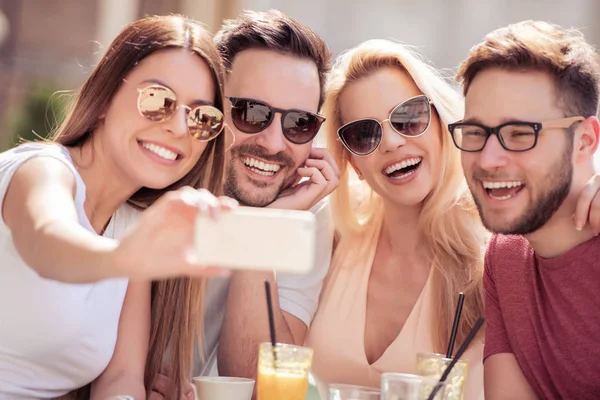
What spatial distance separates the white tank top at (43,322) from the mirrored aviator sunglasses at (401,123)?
1.28 meters

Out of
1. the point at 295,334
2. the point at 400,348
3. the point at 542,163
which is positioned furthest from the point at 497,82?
the point at 295,334

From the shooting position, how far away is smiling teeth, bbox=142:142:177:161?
2.48 metres

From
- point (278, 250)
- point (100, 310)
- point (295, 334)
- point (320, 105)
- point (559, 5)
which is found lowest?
point (295, 334)

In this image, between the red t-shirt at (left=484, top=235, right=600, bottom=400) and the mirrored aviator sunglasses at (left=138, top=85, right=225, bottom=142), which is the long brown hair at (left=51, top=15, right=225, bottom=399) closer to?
the mirrored aviator sunglasses at (left=138, top=85, right=225, bottom=142)

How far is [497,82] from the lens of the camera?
2.58 m

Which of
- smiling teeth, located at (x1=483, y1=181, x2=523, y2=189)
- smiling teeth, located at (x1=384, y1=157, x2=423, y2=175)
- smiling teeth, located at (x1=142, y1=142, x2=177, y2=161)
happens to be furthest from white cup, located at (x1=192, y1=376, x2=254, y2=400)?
smiling teeth, located at (x1=384, y1=157, x2=423, y2=175)

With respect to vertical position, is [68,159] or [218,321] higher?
[68,159]

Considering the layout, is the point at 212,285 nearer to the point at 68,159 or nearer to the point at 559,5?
the point at 68,159

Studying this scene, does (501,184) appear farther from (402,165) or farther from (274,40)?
(274,40)

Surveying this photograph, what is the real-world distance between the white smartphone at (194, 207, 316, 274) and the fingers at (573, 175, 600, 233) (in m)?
1.21

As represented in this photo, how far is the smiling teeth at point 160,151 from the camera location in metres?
2.48

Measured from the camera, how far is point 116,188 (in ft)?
8.59

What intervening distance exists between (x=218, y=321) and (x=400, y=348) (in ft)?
2.49

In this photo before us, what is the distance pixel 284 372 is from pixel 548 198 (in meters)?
0.98
